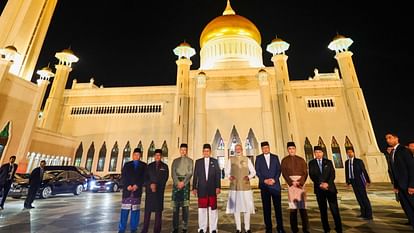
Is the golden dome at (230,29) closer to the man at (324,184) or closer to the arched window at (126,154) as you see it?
the arched window at (126,154)

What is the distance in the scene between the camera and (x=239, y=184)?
4363 millimetres

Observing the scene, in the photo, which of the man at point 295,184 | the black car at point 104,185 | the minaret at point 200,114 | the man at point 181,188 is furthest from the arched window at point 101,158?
the man at point 295,184

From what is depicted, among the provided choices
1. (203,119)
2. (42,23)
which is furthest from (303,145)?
(42,23)

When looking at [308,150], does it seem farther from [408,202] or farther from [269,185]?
[269,185]

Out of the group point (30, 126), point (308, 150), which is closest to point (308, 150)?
point (308, 150)

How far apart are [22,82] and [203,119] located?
13971 millimetres

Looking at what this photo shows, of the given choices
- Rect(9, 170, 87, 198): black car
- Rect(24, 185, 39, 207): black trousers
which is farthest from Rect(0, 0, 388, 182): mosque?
Rect(24, 185, 39, 207): black trousers

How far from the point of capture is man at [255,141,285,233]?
4035 mm

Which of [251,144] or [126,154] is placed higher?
[251,144]

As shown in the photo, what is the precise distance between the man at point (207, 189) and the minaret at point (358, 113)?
18.7 m

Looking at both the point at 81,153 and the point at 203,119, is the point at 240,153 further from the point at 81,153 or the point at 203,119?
the point at 81,153

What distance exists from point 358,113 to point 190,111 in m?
15.1

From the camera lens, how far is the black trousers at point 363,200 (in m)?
4.99

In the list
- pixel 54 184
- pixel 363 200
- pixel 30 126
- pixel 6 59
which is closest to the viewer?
pixel 363 200
